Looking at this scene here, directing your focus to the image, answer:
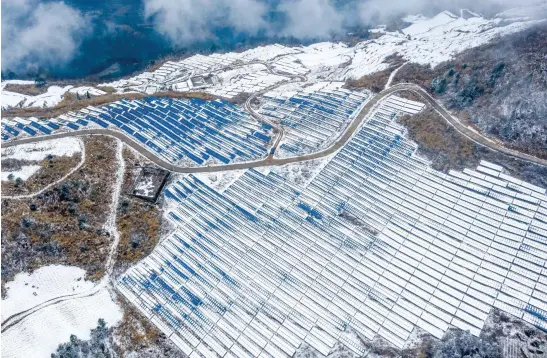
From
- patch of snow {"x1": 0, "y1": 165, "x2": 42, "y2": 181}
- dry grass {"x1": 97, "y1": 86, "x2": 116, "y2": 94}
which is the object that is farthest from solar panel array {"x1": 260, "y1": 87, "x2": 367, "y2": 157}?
dry grass {"x1": 97, "y1": 86, "x2": 116, "y2": 94}

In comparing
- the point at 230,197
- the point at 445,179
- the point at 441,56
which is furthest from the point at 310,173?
the point at 441,56

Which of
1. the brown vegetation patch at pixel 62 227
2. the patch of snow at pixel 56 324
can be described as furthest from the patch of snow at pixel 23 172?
the patch of snow at pixel 56 324

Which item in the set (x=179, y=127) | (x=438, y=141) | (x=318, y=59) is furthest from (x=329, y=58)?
(x=438, y=141)

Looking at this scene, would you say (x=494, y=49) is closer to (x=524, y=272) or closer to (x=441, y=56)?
(x=441, y=56)

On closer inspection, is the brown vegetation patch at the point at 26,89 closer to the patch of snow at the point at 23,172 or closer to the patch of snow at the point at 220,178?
the patch of snow at the point at 23,172

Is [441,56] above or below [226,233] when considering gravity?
above

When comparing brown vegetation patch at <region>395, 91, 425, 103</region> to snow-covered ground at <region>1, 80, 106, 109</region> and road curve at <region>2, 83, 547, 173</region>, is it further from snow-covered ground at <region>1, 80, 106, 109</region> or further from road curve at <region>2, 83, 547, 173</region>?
snow-covered ground at <region>1, 80, 106, 109</region>

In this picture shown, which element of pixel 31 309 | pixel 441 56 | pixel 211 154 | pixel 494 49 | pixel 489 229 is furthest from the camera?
pixel 441 56
